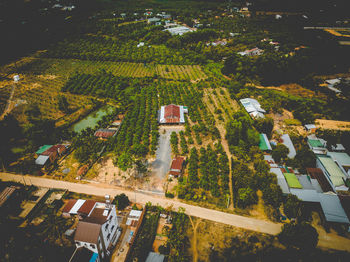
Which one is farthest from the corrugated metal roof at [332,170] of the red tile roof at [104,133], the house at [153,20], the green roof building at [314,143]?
the house at [153,20]

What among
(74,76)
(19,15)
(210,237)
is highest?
(19,15)

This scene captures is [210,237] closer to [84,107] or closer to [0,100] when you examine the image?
[84,107]

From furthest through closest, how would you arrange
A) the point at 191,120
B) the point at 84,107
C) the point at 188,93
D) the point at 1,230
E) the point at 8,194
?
the point at 188,93 → the point at 84,107 → the point at 191,120 → the point at 8,194 → the point at 1,230

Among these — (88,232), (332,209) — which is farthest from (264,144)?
(88,232)

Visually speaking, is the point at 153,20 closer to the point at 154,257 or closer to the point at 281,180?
the point at 281,180

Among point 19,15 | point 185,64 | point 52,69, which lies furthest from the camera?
point 19,15

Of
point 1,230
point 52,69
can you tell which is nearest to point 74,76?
point 52,69

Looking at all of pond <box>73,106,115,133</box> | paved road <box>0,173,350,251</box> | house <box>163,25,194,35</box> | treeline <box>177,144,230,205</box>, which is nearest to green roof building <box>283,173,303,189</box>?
paved road <box>0,173,350,251</box>
